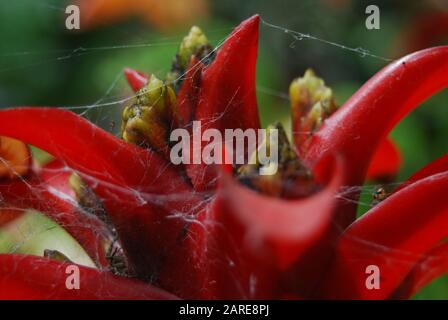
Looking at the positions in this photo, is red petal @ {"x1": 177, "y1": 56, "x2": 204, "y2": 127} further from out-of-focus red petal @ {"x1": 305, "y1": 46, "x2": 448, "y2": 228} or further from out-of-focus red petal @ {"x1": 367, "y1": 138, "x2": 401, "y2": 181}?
out-of-focus red petal @ {"x1": 367, "y1": 138, "x2": 401, "y2": 181}

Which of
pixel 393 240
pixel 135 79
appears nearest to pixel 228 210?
pixel 393 240

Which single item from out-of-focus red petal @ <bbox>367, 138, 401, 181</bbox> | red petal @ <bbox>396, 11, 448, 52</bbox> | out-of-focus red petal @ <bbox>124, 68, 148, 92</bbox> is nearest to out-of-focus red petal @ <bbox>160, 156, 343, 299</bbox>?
out-of-focus red petal @ <bbox>124, 68, 148, 92</bbox>

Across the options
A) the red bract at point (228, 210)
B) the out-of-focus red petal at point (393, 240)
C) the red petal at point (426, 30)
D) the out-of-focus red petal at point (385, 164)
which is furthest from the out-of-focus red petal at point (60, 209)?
the red petal at point (426, 30)

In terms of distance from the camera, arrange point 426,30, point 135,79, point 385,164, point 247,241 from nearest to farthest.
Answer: point 247,241 < point 135,79 < point 385,164 < point 426,30

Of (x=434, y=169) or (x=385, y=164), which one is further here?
(x=385, y=164)

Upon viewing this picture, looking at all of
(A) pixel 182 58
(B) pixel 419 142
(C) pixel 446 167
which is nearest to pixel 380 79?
(C) pixel 446 167

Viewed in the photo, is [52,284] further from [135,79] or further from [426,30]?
[426,30]
